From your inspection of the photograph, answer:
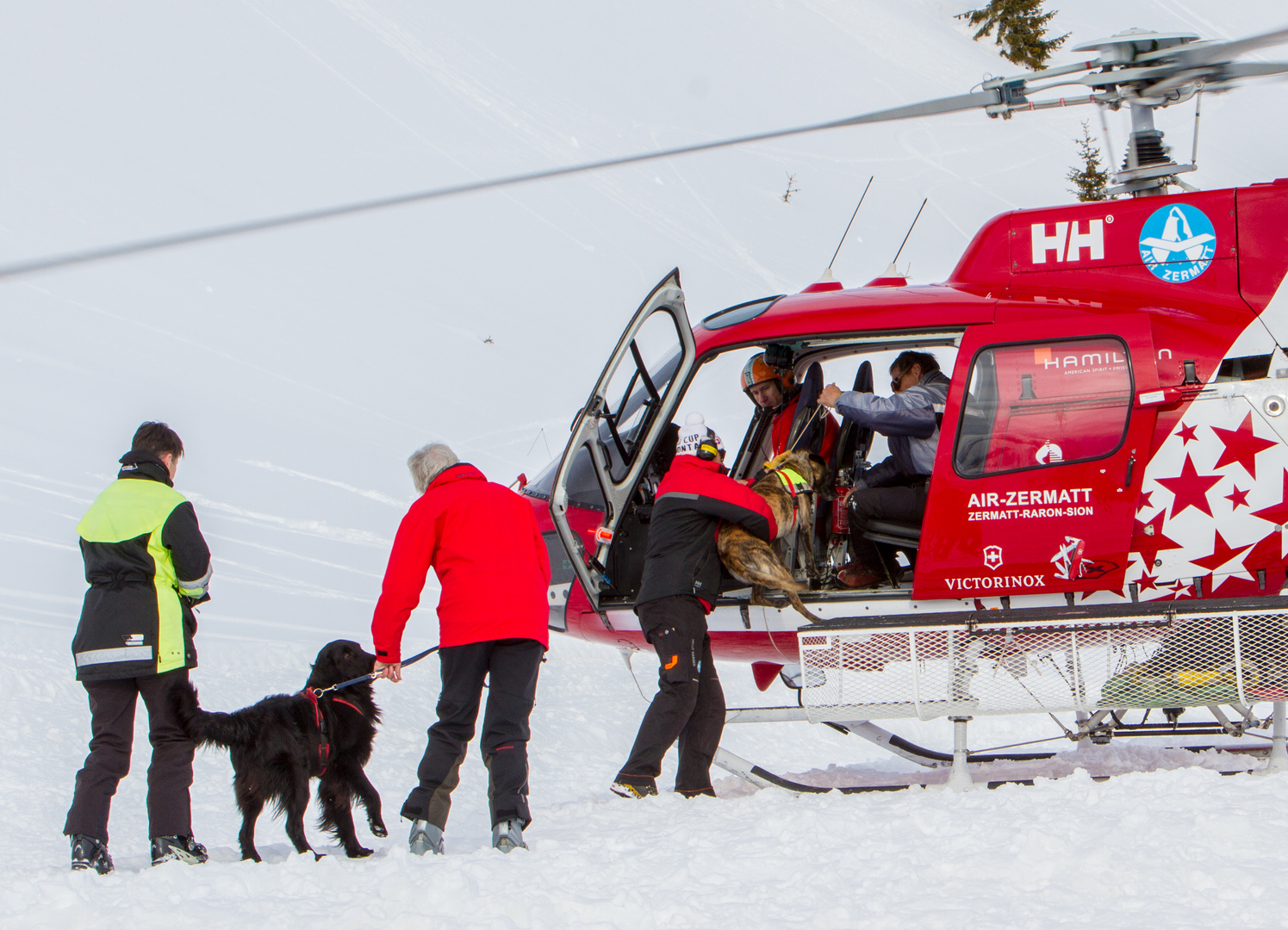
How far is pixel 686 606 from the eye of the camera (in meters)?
4.99

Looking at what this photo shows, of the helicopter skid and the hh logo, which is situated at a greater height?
the hh logo

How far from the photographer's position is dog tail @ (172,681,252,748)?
4.10 meters

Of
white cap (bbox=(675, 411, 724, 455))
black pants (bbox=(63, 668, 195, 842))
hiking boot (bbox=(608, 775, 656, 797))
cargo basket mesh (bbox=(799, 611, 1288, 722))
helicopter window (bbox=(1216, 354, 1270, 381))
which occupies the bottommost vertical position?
hiking boot (bbox=(608, 775, 656, 797))

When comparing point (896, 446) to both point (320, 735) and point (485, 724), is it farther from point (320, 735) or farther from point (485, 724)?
point (320, 735)

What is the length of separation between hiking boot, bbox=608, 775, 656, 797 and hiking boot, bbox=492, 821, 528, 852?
789 mm

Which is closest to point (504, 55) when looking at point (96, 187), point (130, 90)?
point (130, 90)

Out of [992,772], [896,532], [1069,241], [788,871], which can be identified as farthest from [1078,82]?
[788,871]

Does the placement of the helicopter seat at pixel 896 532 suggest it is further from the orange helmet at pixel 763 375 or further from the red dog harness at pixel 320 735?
the red dog harness at pixel 320 735

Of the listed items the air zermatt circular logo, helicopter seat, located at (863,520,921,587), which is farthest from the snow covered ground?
the air zermatt circular logo

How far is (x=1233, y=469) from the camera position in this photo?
15.6 ft

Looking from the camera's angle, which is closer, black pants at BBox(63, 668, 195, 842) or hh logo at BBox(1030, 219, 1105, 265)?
black pants at BBox(63, 668, 195, 842)

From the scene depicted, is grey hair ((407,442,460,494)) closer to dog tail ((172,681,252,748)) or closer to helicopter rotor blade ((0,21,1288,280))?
helicopter rotor blade ((0,21,1288,280))

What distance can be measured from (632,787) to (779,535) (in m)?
1.27

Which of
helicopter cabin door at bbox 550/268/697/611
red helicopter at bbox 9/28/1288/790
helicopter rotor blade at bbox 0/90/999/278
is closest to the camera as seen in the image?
helicopter rotor blade at bbox 0/90/999/278
